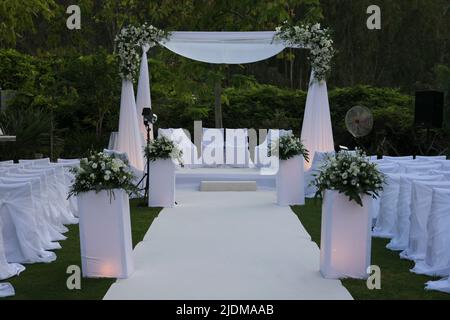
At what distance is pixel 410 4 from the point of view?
94.9 feet

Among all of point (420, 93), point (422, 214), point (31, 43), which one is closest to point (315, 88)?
point (420, 93)

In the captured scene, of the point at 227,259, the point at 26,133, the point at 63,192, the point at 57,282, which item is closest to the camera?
the point at 57,282

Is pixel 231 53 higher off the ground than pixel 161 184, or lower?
higher

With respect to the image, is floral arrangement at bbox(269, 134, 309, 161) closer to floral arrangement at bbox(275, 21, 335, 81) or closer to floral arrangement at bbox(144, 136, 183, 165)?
floral arrangement at bbox(144, 136, 183, 165)

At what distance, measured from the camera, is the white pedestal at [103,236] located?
6293 millimetres

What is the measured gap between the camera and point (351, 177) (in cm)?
621

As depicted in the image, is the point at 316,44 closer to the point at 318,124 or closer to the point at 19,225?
the point at 318,124

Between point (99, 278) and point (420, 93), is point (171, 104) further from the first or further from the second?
point (99, 278)

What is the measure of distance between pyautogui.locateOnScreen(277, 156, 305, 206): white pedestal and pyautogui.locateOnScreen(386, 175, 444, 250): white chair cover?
327cm

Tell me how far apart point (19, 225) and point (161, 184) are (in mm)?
4201

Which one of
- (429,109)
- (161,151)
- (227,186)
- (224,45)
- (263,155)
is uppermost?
(224,45)

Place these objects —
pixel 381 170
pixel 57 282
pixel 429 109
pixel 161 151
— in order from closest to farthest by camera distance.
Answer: pixel 57 282, pixel 381 170, pixel 161 151, pixel 429 109

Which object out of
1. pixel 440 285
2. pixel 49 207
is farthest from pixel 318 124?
pixel 440 285

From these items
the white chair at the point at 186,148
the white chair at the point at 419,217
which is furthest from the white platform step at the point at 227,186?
the white chair at the point at 419,217
